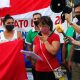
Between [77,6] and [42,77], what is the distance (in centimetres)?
119

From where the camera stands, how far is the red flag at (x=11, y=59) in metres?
5.80

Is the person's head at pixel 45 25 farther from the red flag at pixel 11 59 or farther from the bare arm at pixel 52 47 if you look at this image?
the red flag at pixel 11 59

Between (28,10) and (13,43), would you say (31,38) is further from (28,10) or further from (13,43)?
(28,10)

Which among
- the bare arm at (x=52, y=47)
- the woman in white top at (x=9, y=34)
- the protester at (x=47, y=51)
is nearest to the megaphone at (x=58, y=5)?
the protester at (x=47, y=51)

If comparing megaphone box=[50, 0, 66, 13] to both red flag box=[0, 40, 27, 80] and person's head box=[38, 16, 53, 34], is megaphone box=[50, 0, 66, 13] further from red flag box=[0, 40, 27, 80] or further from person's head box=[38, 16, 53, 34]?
red flag box=[0, 40, 27, 80]

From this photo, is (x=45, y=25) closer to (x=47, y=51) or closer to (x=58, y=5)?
(x=47, y=51)

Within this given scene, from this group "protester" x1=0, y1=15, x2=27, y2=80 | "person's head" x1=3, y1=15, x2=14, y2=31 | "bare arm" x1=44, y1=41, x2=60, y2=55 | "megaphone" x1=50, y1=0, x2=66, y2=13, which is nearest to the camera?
"bare arm" x1=44, y1=41, x2=60, y2=55

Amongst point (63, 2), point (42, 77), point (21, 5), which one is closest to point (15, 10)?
point (21, 5)

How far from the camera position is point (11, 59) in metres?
5.82

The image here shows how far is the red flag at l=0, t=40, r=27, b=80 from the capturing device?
5.80 meters

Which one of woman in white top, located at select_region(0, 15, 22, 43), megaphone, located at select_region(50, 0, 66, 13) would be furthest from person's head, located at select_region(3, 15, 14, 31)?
→ megaphone, located at select_region(50, 0, 66, 13)

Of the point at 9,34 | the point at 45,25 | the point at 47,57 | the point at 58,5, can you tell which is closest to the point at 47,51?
the point at 47,57

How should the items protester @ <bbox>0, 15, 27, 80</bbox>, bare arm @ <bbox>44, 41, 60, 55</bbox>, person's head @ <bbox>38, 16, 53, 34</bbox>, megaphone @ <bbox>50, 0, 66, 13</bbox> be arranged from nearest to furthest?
bare arm @ <bbox>44, 41, 60, 55</bbox> < person's head @ <bbox>38, 16, 53, 34</bbox> < protester @ <bbox>0, 15, 27, 80</bbox> < megaphone @ <bbox>50, 0, 66, 13</bbox>

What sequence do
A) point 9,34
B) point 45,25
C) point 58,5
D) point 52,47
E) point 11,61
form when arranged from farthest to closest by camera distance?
point 9,34
point 58,5
point 11,61
point 45,25
point 52,47
